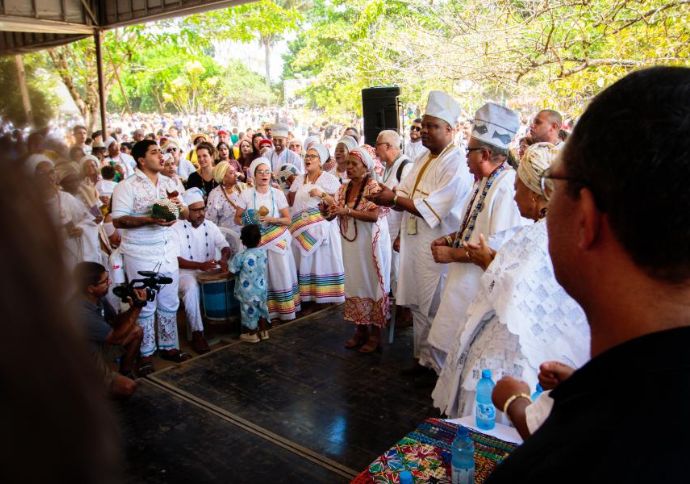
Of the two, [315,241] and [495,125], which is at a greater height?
[495,125]

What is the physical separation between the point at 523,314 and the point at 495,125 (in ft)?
5.30

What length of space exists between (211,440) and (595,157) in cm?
302

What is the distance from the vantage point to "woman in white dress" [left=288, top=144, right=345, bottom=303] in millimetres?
5844

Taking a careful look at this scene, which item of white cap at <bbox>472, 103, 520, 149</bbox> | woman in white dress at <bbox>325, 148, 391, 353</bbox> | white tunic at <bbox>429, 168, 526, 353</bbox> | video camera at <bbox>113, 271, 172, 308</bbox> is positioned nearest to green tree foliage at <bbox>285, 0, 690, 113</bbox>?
white cap at <bbox>472, 103, 520, 149</bbox>

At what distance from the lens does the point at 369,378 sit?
4.06 metres

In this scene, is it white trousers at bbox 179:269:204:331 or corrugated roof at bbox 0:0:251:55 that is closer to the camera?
white trousers at bbox 179:269:204:331

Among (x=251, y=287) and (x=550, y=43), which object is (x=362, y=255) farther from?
(x=550, y=43)

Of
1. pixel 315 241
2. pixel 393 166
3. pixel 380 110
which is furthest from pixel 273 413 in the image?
pixel 380 110

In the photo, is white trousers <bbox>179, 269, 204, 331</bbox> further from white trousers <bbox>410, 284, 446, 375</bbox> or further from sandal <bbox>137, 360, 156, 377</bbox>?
white trousers <bbox>410, 284, 446, 375</bbox>

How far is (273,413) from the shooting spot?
355 centimetres

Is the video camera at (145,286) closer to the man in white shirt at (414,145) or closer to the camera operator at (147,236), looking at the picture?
the camera operator at (147,236)

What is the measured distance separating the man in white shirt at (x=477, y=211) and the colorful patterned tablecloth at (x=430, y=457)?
118 centimetres

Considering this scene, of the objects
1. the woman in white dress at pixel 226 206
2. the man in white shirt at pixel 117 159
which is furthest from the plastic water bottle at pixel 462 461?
the man in white shirt at pixel 117 159

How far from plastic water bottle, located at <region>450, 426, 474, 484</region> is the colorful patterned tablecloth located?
0.04 m
